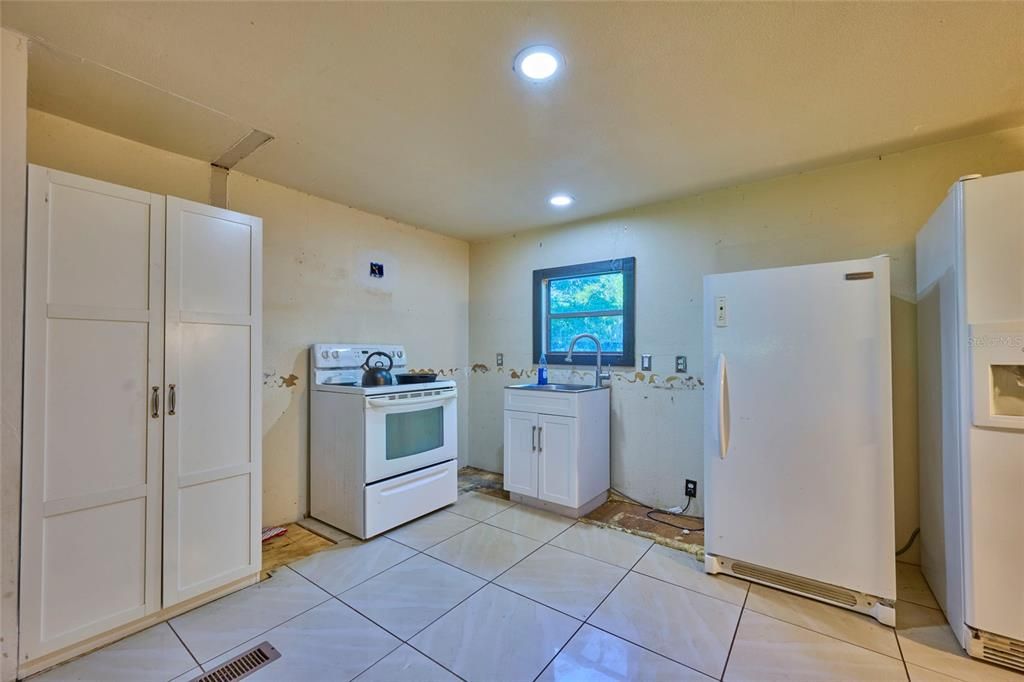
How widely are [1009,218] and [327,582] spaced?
3299 millimetres

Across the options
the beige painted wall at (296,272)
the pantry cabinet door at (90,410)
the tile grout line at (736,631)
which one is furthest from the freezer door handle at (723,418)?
the pantry cabinet door at (90,410)

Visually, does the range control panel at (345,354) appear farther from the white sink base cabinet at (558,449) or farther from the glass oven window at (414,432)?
the white sink base cabinet at (558,449)

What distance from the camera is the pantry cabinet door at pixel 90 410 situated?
152 centimetres

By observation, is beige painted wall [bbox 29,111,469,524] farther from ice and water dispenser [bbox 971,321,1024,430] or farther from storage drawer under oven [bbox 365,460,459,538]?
ice and water dispenser [bbox 971,321,1024,430]

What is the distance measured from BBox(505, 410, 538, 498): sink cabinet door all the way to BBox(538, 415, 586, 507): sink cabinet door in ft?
0.21

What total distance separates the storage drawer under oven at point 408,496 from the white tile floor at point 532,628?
24 centimetres

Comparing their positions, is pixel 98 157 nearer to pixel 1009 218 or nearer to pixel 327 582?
pixel 327 582

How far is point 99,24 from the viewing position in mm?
1409

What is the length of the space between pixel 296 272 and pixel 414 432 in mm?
1379

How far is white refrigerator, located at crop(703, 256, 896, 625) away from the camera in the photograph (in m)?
1.83

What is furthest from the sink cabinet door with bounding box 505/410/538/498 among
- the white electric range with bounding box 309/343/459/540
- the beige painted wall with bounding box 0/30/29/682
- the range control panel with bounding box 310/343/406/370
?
the beige painted wall with bounding box 0/30/29/682

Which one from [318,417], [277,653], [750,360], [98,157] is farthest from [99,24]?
[750,360]

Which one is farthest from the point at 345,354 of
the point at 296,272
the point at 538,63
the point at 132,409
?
the point at 538,63

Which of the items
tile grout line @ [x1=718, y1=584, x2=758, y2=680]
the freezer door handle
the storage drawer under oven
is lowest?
tile grout line @ [x1=718, y1=584, x2=758, y2=680]
